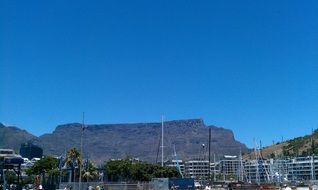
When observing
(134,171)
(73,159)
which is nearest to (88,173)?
(73,159)

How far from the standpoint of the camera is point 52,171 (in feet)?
352

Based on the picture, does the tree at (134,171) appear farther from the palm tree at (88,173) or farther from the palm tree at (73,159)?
the palm tree at (73,159)

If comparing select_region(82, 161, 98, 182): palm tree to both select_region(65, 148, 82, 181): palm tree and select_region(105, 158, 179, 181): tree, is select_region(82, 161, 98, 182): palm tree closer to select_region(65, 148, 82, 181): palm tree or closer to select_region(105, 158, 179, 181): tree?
select_region(65, 148, 82, 181): palm tree

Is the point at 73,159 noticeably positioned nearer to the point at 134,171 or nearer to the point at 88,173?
the point at 88,173

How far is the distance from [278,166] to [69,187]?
140 meters

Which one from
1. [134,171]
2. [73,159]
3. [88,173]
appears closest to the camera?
[73,159]

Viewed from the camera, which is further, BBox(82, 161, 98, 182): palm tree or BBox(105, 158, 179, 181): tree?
BBox(105, 158, 179, 181): tree

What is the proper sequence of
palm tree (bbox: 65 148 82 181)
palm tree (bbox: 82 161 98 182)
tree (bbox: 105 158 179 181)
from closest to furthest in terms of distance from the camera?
palm tree (bbox: 65 148 82 181)
palm tree (bbox: 82 161 98 182)
tree (bbox: 105 158 179 181)

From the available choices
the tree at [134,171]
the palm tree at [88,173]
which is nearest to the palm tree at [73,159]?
the palm tree at [88,173]

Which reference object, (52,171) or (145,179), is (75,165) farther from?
(145,179)

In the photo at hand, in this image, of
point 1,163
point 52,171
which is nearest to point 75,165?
point 52,171

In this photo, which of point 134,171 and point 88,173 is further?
point 134,171

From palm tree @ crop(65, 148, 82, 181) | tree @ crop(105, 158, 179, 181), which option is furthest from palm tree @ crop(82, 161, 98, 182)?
tree @ crop(105, 158, 179, 181)

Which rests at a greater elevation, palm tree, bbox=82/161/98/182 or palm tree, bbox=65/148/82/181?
palm tree, bbox=65/148/82/181
